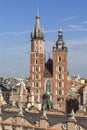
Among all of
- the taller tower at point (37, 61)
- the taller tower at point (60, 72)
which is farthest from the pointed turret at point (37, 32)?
the taller tower at point (60, 72)

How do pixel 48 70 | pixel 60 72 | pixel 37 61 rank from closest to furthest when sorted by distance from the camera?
pixel 60 72 → pixel 37 61 → pixel 48 70

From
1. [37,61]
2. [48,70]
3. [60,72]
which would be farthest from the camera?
[48,70]

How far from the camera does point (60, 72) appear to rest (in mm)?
76812

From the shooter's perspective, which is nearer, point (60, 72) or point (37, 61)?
point (60, 72)

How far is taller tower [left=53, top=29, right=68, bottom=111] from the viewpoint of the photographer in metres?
76.2

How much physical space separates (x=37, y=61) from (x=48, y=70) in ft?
9.54

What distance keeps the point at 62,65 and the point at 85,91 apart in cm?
715

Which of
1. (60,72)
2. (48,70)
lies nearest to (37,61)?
(48,70)

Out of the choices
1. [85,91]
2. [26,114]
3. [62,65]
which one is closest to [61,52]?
[62,65]

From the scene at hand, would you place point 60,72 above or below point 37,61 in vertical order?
below

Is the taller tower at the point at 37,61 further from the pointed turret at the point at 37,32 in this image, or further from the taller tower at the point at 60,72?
the taller tower at the point at 60,72

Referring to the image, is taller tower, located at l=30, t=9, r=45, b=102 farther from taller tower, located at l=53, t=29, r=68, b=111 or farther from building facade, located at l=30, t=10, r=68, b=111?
taller tower, located at l=53, t=29, r=68, b=111

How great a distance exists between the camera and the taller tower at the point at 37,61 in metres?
77.3

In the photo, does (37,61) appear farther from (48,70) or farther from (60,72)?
(60,72)
